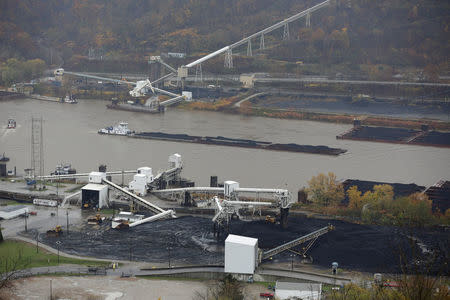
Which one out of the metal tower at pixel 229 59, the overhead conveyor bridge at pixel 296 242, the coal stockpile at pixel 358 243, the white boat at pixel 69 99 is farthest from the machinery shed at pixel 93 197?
the metal tower at pixel 229 59

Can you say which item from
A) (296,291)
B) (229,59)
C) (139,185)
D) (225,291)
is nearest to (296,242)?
(296,291)

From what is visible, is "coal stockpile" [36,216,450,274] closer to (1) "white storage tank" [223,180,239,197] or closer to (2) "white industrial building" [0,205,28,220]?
(1) "white storage tank" [223,180,239,197]

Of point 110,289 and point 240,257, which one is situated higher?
point 240,257

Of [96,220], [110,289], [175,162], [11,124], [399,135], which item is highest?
[11,124]

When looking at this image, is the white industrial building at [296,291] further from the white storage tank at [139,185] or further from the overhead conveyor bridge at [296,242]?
the white storage tank at [139,185]

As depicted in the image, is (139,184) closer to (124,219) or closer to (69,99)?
(124,219)

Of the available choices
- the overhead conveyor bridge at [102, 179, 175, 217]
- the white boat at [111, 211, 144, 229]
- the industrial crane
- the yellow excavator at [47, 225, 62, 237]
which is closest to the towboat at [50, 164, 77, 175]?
the overhead conveyor bridge at [102, 179, 175, 217]
